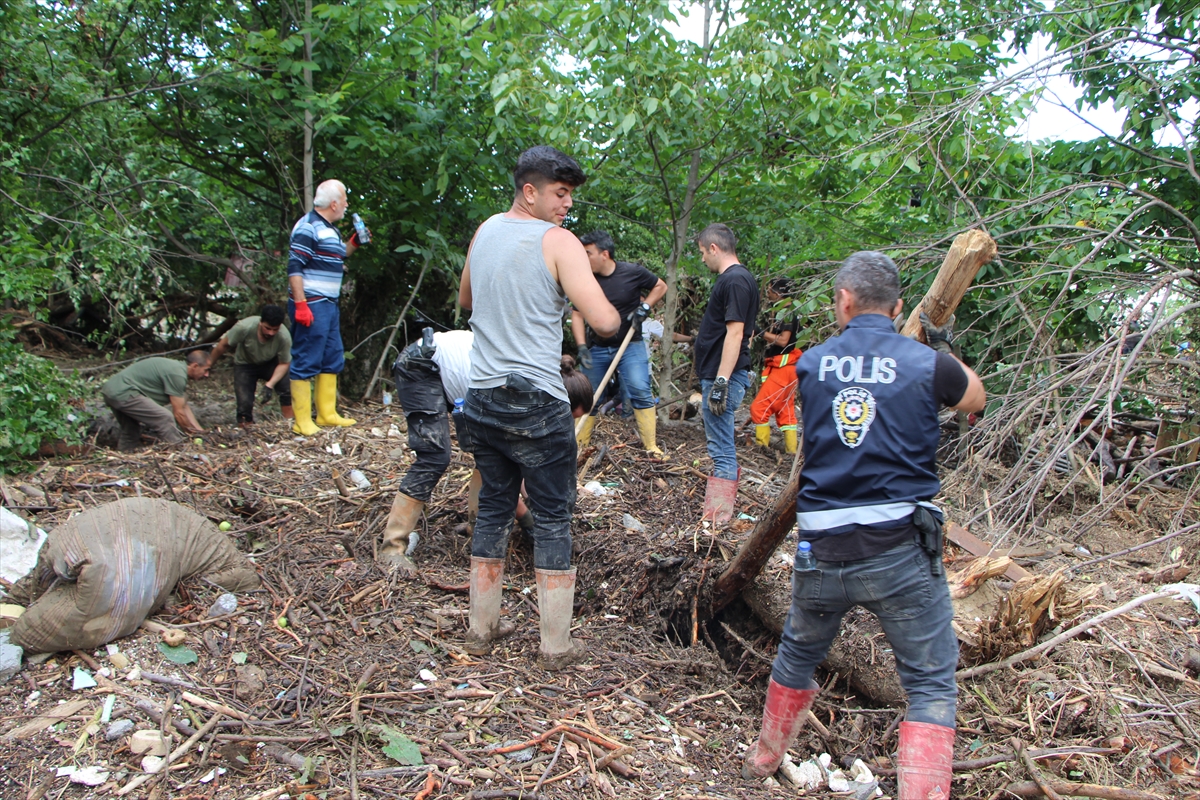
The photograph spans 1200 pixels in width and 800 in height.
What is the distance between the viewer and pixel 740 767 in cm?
280

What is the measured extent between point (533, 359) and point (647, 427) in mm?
3330

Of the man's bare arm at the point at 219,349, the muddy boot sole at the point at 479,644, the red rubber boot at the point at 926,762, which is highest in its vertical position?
the man's bare arm at the point at 219,349

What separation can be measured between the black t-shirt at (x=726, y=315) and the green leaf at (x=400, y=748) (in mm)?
2931

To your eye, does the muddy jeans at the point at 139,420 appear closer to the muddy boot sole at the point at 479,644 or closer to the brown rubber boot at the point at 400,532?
the brown rubber boot at the point at 400,532

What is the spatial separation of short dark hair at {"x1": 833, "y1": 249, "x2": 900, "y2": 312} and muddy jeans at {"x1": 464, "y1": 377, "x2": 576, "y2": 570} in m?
1.16

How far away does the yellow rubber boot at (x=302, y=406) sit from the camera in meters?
6.01

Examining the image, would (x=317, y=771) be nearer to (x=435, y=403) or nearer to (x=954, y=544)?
(x=435, y=403)

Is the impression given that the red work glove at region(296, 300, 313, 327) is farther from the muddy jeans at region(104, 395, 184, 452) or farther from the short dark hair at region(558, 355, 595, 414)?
the short dark hair at region(558, 355, 595, 414)

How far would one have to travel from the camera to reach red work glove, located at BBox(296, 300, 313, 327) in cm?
581

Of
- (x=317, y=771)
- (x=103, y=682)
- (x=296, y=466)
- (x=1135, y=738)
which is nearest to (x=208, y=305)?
(x=296, y=466)

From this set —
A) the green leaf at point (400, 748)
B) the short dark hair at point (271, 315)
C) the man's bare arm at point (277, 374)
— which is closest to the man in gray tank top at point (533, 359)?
the green leaf at point (400, 748)

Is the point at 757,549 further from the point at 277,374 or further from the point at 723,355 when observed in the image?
the point at 277,374

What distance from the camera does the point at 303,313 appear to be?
5.83 m

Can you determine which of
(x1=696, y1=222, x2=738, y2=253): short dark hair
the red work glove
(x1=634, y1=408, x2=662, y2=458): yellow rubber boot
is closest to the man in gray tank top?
(x1=696, y1=222, x2=738, y2=253): short dark hair
